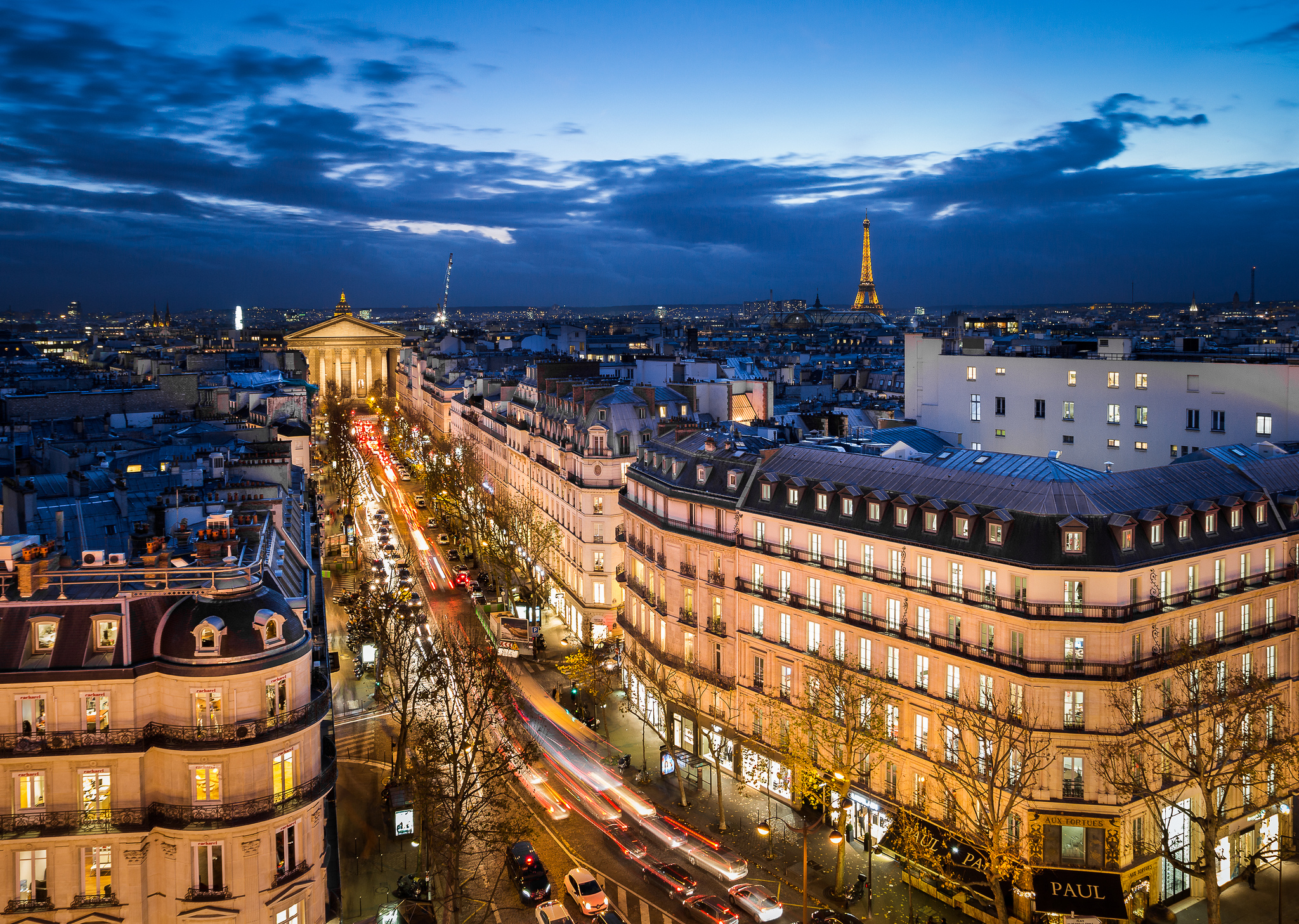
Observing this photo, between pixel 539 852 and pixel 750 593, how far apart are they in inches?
664

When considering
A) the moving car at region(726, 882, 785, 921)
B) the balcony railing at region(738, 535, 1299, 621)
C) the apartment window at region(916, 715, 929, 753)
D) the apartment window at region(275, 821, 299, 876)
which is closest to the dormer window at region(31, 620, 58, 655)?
the apartment window at region(275, 821, 299, 876)

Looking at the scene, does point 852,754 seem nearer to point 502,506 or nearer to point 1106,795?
point 1106,795

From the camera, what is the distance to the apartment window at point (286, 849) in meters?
33.2

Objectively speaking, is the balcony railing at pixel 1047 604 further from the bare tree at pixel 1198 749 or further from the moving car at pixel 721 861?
the moving car at pixel 721 861

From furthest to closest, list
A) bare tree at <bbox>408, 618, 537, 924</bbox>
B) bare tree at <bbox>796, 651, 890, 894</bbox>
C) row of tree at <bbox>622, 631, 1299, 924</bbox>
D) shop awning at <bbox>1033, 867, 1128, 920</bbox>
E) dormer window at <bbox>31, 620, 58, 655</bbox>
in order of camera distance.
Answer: bare tree at <bbox>796, 651, 890, 894</bbox>, bare tree at <bbox>408, 618, 537, 924</bbox>, row of tree at <bbox>622, 631, 1299, 924</bbox>, shop awning at <bbox>1033, 867, 1128, 920</bbox>, dormer window at <bbox>31, 620, 58, 655</bbox>

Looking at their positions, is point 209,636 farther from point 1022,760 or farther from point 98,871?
point 1022,760

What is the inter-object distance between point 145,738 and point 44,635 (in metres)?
4.67

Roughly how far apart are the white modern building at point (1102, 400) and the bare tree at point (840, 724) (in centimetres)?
3005

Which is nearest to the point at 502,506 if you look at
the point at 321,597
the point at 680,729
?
the point at 321,597

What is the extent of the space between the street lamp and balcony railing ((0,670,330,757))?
2106 cm

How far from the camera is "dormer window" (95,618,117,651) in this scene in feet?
108

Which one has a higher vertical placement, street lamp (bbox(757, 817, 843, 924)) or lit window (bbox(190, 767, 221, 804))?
lit window (bbox(190, 767, 221, 804))

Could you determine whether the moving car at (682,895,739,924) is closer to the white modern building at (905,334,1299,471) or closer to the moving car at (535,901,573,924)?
the moving car at (535,901,573,924)

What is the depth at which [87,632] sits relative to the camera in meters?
32.8
